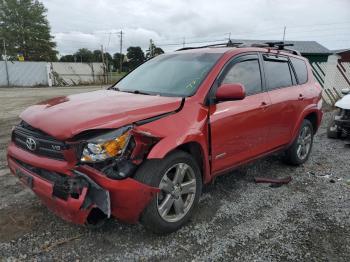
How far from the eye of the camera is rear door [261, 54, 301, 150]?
436 centimetres

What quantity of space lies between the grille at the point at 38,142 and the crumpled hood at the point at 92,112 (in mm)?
69

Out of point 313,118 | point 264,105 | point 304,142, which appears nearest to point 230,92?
point 264,105

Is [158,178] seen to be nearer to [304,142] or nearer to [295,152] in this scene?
[295,152]

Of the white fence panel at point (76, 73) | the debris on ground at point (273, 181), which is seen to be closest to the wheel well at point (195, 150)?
the debris on ground at point (273, 181)

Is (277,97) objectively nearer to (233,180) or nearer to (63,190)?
(233,180)

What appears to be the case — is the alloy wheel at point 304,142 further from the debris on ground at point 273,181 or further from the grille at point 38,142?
the grille at point 38,142

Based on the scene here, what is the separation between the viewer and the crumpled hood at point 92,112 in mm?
2676

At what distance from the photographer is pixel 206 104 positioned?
336 cm

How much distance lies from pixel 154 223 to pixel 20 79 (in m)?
28.2

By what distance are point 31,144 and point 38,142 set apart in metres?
0.12

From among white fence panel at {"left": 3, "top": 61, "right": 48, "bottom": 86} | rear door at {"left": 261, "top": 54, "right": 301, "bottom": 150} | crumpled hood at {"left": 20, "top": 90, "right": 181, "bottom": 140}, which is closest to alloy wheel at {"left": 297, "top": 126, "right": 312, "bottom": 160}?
rear door at {"left": 261, "top": 54, "right": 301, "bottom": 150}

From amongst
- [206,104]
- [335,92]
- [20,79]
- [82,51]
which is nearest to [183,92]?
[206,104]

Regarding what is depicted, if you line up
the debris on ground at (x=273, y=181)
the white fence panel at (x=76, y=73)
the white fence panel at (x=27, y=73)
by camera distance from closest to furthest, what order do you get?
1. the debris on ground at (x=273, y=181)
2. the white fence panel at (x=27, y=73)
3. the white fence panel at (x=76, y=73)

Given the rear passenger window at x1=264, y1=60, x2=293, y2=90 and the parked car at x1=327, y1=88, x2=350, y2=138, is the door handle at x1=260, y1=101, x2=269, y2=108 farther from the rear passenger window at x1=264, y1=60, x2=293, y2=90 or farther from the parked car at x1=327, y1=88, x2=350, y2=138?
the parked car at x1=327, y1=88, x2=350, y2=138
